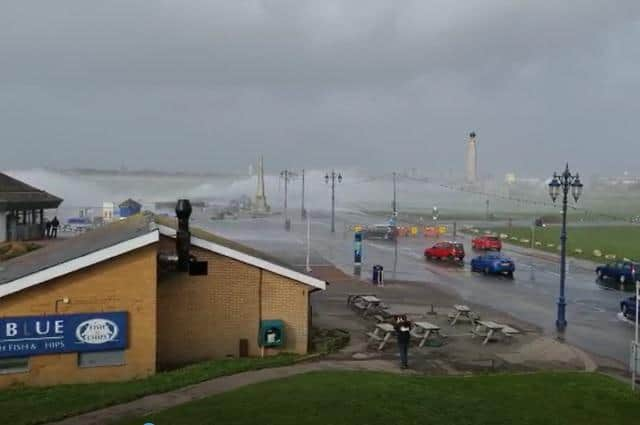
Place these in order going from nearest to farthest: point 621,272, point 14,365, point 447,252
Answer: point 14,365, point 621,272, point 447,252

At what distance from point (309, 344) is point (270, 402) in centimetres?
654

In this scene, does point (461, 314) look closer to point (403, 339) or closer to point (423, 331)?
point (423, 331)

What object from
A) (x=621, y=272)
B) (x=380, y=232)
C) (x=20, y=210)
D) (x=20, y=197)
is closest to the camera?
(x=20, y=197)

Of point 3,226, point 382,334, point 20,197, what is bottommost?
point 382,334

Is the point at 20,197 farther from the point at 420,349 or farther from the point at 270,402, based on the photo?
the point at 270,402

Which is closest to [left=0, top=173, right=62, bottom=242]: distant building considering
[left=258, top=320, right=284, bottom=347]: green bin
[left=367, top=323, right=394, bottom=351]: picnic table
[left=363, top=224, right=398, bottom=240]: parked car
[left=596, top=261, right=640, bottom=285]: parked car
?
[left=258, top=320, right=284, bottom=347]: green bin

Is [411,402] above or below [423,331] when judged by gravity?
above

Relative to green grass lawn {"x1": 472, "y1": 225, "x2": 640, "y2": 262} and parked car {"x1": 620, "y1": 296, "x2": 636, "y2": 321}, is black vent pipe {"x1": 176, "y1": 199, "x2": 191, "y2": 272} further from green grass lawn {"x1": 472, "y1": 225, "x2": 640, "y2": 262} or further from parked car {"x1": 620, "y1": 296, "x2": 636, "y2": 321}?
green grass lawn {"x1": 472, "y1": 225, "x2": 640, "y2": 262}

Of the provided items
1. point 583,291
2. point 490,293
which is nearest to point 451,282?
point 490,293

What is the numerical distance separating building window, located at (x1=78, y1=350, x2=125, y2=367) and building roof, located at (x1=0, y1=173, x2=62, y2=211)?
60.7ft

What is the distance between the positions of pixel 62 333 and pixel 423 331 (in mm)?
10538

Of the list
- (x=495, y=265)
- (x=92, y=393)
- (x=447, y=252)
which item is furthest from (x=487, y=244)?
(x=92, y=393)

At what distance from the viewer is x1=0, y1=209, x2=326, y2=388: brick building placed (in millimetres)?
14961

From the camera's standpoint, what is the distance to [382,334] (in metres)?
20.1
